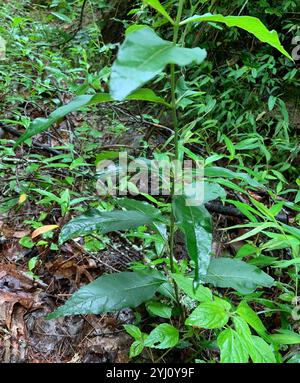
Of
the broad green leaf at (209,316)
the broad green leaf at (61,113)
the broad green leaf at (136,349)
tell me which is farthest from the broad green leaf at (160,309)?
the broad green leaf at (61,113)

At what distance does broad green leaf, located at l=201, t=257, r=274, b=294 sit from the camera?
109cm

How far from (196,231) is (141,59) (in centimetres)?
46

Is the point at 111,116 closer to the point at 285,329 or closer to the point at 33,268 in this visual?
the point at 33,268

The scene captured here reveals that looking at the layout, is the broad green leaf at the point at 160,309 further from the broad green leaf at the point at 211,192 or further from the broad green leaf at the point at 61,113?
the broad green leaf at the point at 61,113

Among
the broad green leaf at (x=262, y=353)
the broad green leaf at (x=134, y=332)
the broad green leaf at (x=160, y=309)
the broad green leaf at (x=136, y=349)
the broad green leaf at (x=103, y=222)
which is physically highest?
the broad green leaf at (x=103, y=222)

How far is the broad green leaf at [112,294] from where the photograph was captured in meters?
0.99

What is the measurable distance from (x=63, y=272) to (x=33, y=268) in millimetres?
134

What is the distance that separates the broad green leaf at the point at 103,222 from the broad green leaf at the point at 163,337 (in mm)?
341

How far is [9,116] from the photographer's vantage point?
237cm

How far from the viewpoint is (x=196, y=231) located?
0.89 m

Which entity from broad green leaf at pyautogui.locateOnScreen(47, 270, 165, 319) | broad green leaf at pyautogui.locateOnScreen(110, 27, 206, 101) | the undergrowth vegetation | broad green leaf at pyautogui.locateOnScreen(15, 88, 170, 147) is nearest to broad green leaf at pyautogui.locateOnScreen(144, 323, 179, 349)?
the undergrowth vegetation

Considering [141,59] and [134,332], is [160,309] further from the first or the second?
[141,59]

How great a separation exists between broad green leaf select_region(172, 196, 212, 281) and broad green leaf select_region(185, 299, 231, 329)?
19 centimetres

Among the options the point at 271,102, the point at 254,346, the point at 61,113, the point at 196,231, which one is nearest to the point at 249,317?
the point at 254,346
